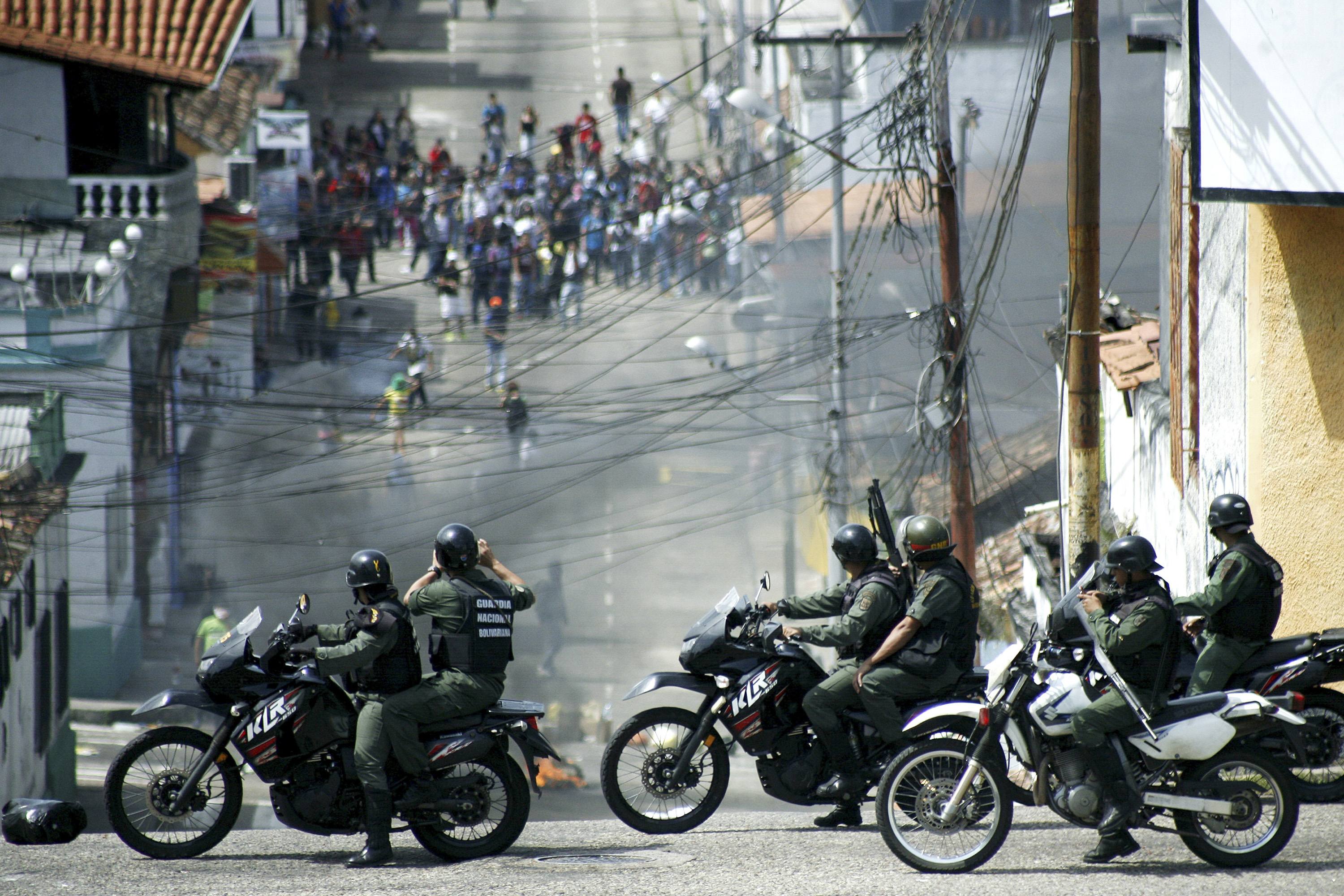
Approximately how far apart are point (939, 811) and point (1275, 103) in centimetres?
452

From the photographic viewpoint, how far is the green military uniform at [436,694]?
6953 mm

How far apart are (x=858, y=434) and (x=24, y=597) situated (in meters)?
17.4

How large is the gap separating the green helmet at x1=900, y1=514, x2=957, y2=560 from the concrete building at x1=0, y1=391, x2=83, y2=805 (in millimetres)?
12730

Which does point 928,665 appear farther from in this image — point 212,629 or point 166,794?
point 212,629

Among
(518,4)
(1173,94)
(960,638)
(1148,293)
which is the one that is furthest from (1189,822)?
(518,4)

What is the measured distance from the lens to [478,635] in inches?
278

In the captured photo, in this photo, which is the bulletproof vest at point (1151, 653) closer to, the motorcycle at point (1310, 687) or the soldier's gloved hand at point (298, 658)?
the motorcycle at point (1310, 687)

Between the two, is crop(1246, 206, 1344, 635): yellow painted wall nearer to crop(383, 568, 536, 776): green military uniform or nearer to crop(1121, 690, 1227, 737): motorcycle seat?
crop(1121, 690, 1227, 737): motorcycle seat

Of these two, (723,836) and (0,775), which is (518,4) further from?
(723,836)

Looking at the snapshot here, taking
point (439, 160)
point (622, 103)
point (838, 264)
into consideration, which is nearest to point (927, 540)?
point (838, 264)

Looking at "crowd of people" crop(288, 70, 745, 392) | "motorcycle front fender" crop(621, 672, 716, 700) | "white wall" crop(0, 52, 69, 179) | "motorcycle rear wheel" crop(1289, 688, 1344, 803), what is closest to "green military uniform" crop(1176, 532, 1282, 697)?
"motorcycle rear wheel" crop(1289, 688, 1344, 803)

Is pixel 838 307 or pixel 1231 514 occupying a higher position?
pixel 838 307

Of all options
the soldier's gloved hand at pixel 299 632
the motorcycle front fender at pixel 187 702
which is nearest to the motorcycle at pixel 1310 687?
the soldier's gloved hand at pixel 299 632

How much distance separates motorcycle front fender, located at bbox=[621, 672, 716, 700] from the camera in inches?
290
